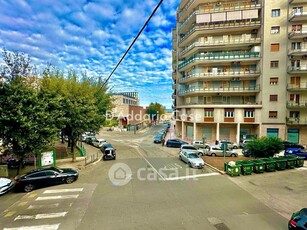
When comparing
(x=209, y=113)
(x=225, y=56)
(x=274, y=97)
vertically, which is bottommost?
(x=209, y=113)

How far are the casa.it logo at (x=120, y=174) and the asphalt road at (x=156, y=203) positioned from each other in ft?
0.25

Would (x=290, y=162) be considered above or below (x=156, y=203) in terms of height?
above

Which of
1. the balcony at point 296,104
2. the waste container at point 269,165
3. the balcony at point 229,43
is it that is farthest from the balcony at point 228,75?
the waste container at point 269,165

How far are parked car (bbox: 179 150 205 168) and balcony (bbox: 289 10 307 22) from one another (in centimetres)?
2792

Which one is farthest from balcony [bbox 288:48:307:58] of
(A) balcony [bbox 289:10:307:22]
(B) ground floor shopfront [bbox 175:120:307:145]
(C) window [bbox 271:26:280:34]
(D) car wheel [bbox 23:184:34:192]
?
(D) car wheel [bbox 23:184:34:192]

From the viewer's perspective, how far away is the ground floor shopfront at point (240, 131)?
106 feet

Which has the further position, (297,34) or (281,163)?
(297,34)

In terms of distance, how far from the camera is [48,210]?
33.8 feet

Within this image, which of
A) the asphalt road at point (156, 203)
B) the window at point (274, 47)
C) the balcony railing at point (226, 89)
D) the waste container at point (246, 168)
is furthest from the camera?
the balcony railing at point (226, 89)

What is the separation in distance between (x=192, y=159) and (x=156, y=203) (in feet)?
31.5

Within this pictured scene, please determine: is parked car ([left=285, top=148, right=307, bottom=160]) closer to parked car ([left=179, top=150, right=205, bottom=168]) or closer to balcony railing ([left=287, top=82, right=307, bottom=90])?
balcony railing ([left=287, top=82, right=307, bottom=90])

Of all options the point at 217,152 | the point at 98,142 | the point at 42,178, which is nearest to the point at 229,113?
the point at 217,152

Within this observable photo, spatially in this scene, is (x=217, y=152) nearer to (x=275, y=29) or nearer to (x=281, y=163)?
(x=281, y=163)

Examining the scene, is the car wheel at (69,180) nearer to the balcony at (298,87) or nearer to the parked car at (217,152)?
the parked car at (217,152)
